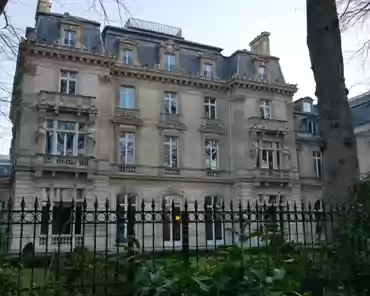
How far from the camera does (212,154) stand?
27.3 meters

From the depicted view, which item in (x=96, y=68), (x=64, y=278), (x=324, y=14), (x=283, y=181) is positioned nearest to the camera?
(x=64, y=278)

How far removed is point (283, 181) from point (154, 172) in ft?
30.9

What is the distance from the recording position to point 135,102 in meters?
25.5

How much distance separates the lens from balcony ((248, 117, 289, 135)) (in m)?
27.4

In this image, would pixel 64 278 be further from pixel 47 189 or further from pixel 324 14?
pixel 47 189

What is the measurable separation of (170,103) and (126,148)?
15.1ft

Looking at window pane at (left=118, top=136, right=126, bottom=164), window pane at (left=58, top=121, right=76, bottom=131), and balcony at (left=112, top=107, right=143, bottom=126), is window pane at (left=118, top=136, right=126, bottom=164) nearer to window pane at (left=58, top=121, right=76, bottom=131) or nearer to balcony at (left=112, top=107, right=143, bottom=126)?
balcony at (left=112, top=107, right=143, bottom=126)

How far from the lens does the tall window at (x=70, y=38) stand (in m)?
23.8

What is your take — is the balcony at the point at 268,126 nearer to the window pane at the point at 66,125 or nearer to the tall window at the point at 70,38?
the window pane at the point at 66,125

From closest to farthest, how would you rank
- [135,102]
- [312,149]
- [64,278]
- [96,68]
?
[64,278] < [96,68] < [135,102] < [312,149]

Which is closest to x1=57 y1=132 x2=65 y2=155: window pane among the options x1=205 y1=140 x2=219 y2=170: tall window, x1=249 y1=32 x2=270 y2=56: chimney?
x1=205 y1=140 x2=219 y2=170: tall window

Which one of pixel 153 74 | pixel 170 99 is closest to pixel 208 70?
pixel 170 99

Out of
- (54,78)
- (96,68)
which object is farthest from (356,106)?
(54,78)

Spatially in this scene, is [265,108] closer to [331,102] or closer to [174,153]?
[174,153]
